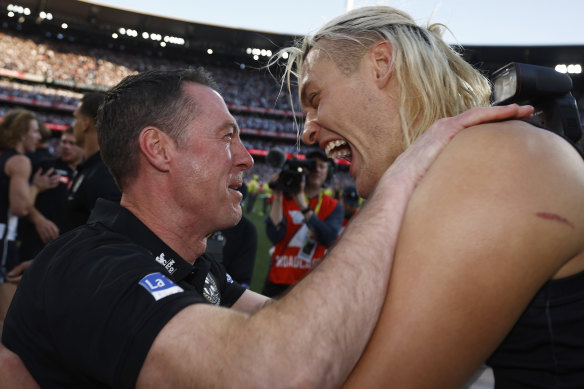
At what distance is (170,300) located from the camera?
1.17 metres

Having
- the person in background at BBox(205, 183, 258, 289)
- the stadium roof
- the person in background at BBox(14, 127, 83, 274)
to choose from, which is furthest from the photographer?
the stadium roof

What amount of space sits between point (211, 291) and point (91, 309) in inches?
30.6

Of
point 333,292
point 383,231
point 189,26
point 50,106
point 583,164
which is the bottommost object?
point 50,106

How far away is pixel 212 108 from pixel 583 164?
1451mm

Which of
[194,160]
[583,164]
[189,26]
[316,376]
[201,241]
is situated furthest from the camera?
[189,26]

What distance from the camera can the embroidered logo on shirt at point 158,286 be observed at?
1193mm

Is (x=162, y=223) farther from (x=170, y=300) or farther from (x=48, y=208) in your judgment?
(x=48, y=208)

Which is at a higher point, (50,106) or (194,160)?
(194,160)

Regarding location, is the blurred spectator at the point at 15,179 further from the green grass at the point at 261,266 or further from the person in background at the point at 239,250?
the green grass at the point at 261,266

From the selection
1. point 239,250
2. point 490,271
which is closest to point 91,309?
A: point 490,271

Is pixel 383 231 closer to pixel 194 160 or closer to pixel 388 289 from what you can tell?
Answer: pixel 388 289

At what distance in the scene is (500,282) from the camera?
98cm

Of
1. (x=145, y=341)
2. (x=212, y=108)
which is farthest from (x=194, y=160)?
(x=145, y=341)

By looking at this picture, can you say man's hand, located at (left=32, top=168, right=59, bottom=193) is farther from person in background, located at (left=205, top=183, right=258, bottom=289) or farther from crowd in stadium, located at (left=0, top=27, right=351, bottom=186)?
crowd in stadium, located at (left=0, top=27, right=351, bottom=186)
